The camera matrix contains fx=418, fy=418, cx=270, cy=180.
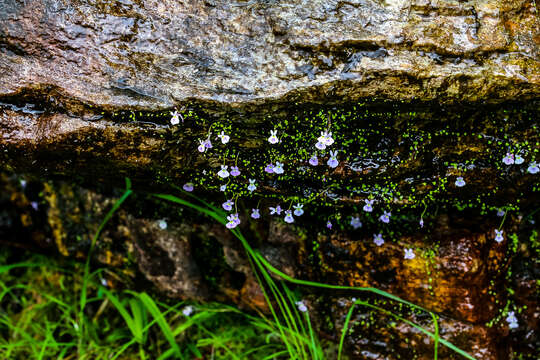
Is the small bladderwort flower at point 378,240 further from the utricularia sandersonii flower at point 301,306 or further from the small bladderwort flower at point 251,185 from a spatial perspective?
the small bladderwort flower at point 251,185

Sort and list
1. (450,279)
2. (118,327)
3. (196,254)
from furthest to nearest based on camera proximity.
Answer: (118,327) < (196,254) < (450,279)

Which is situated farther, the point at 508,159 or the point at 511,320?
the point at 511,320

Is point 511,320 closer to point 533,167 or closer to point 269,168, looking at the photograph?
point 533,167

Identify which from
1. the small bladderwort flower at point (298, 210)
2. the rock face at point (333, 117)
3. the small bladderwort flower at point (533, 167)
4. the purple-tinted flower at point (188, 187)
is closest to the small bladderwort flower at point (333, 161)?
the rock face at point (333, 117)

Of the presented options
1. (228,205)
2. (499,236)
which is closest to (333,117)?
(228,205)

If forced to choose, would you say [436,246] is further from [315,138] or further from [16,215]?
[16,215]

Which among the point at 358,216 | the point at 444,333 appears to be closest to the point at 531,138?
the point at 358,216

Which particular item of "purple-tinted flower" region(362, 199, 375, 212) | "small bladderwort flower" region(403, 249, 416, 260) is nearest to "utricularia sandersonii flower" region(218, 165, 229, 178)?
"purple-tinted flower" region(362, 199, 375, 212)

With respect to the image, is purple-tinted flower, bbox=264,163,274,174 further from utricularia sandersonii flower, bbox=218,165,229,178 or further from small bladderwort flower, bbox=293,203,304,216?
small bladderwort flower, bbox=293,203,304,216

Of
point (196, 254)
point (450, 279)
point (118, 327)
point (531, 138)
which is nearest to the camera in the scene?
point (531, 138)
